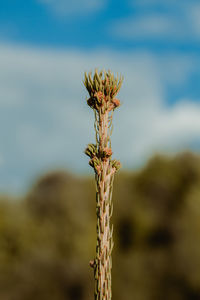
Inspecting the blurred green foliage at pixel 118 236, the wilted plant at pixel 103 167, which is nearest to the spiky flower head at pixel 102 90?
the wilted plant at pixel 103 167

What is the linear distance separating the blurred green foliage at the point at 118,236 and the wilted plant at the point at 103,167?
13759 mm

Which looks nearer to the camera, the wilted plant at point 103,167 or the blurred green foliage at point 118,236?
the wilted plant at point 103,167

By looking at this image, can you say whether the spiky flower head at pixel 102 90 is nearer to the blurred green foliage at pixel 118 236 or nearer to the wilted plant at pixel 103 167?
the wilted plant at pixel 103 167

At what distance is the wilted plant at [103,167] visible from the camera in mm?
3465

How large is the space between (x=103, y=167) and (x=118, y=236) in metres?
15.1

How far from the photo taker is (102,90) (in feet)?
12.1

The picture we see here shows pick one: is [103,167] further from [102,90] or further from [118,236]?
[118,236]

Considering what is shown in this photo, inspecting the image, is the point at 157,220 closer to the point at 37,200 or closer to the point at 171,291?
the point at 171,291

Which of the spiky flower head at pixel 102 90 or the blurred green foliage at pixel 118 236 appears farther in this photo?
the blurred green foliage at pixel 118 236

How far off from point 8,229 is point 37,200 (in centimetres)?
167

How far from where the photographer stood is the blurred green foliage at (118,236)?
16781 mm

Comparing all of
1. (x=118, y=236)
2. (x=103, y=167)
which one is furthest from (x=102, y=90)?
(x=118, y=236)

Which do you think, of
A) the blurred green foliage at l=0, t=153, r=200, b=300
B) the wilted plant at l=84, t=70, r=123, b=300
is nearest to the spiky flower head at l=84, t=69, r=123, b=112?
the wilted plant at l=84, t=70, r=123, b=300

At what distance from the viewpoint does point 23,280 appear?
17.4 metres
